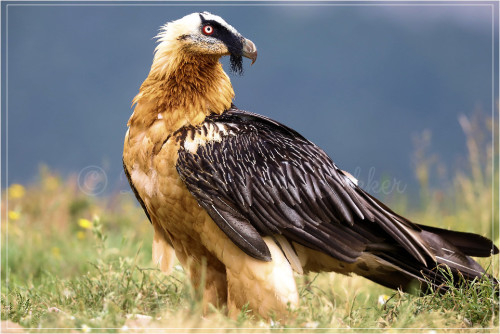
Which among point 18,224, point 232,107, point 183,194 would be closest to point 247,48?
point 232,107

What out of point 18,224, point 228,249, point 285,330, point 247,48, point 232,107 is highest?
point 247,48

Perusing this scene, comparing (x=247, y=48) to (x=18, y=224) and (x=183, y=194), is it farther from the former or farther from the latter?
(x=18, y=224)

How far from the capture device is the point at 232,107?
5.49 metres

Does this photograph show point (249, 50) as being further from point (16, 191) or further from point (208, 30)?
point (16, 191)

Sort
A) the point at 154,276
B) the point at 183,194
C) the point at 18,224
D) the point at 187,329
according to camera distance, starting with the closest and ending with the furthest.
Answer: the point at 187,329 < the point at 183,194 < the point at 154,276 < the point at 18,224

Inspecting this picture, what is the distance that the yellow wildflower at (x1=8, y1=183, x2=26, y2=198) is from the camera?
9.77 metres

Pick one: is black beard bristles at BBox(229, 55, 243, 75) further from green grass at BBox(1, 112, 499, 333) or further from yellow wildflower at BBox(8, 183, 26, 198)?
yellow wildflower at BBox(8, 183, 26, 198)

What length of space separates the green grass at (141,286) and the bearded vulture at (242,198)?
0.23 metres

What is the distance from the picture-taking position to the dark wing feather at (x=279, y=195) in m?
4.75

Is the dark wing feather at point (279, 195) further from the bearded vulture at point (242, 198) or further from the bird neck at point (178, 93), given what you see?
the bird neck at point (178, 93)

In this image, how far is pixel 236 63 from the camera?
18.0 feet

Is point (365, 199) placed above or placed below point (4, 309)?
above

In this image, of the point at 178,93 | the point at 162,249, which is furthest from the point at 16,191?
the point at 178,93

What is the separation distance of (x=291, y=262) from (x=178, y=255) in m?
1.04
